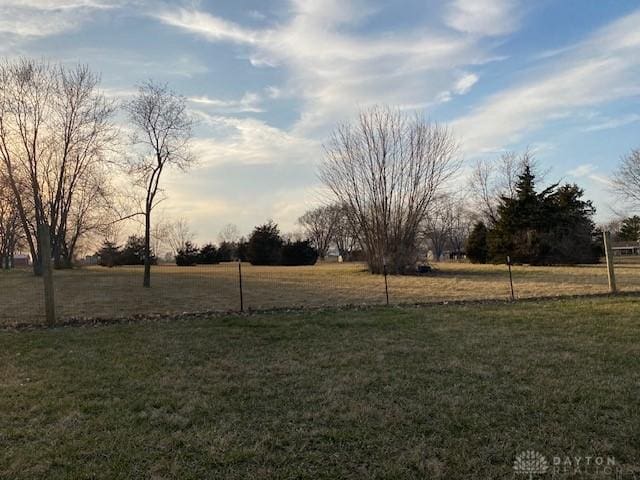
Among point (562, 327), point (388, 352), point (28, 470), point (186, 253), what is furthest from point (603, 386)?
point (186, 253)

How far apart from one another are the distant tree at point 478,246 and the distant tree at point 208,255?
2471 centimetres

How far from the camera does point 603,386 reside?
12.3 ft

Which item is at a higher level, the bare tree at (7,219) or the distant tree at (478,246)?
the bare tree at (7,219)

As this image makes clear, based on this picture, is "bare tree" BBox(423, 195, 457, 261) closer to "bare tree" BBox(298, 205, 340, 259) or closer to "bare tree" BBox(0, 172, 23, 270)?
"bare tree" BBox(298, 205, 340, 259)

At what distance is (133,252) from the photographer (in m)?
44.1

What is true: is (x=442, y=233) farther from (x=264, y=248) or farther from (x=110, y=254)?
(x=110, y=254)

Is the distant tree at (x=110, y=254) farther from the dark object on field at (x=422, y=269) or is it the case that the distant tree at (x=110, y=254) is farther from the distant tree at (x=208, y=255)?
the dark object on field at (x=422, y=269)

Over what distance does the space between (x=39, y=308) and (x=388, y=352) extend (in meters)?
8.83

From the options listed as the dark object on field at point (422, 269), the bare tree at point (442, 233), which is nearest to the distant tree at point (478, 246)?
the bare tree at point (442, 233)

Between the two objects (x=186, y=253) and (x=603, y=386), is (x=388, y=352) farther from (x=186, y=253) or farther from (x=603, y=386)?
(x=186, y=253)

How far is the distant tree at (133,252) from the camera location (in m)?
43.4

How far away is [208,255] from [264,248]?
6.79m

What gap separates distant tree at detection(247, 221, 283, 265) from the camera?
142 ft

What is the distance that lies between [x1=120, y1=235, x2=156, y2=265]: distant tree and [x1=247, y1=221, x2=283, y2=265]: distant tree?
9762 millimetres
